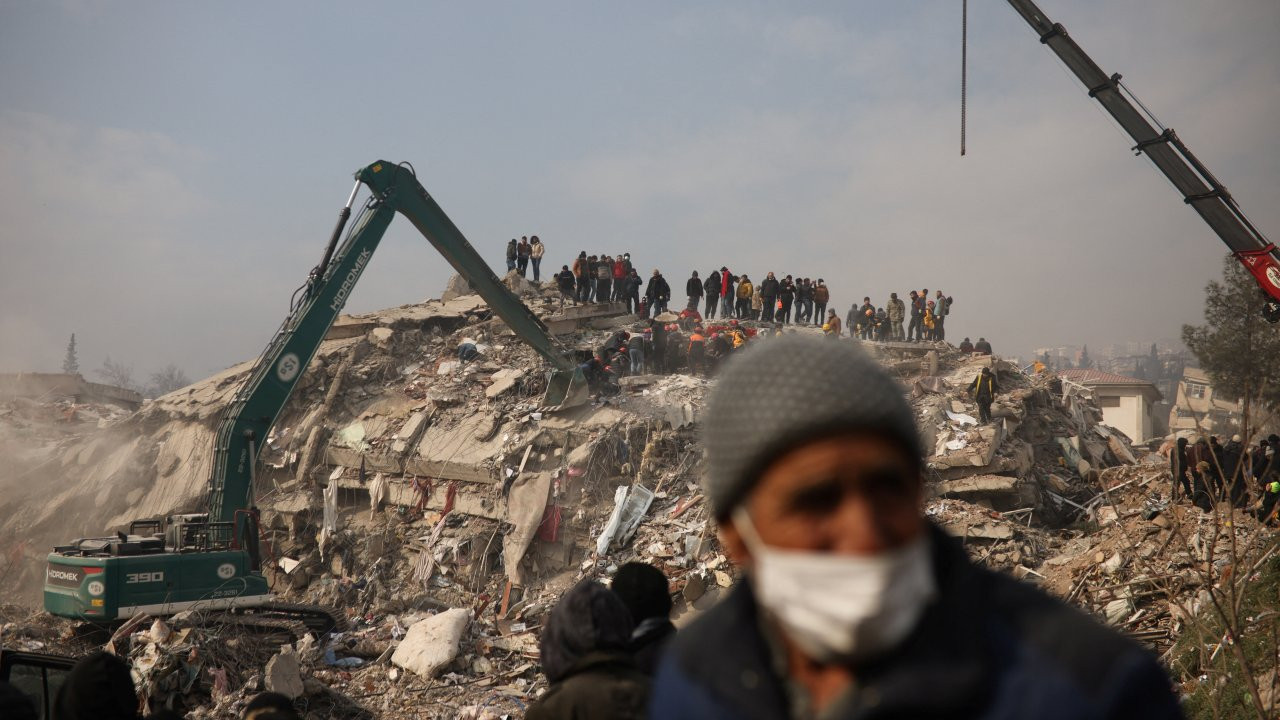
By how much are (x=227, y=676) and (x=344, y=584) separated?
5016mm

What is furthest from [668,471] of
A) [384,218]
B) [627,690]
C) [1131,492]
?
[627,690]

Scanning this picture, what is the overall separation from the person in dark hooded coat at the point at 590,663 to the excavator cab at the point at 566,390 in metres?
14.3

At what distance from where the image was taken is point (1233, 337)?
29734 mm

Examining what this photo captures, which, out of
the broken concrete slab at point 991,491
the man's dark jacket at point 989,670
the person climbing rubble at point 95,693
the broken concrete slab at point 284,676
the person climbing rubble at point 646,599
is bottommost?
the broken concrete slab at point 284,676

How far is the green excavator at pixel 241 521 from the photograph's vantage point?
9.88 meters

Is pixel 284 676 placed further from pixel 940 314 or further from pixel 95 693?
pixel 940 314

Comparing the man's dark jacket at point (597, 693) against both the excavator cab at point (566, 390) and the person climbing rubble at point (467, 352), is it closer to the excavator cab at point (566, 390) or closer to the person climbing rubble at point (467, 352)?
the excavator cab at point (566, 390)

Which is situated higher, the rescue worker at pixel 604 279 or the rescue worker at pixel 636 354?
the rescue worker at pixel 604 279

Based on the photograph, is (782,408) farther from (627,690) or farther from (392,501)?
(392,501)

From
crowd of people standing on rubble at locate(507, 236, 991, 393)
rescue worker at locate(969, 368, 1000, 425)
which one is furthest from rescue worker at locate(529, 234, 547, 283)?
rescue worker at locate(969, 368, 1000, 425)

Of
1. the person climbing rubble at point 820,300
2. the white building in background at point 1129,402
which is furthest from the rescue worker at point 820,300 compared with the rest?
the white building in background at point 1129,402

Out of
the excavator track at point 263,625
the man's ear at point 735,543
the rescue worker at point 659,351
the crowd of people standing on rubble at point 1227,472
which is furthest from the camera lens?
the rescue worker at point 659,351

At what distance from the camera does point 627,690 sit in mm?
2322

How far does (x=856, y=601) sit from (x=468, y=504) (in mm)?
15184
